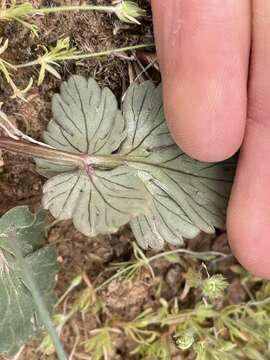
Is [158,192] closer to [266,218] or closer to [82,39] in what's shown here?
[266,218]

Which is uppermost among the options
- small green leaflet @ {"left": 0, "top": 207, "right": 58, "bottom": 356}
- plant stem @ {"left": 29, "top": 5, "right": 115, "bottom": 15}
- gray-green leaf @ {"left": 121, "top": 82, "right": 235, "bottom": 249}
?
plant stem @ {"left": 29, "top": 5, "right": 115, "bottom": 15}

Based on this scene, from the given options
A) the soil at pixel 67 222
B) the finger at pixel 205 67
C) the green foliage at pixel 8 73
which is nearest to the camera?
the finger at pixel 205 67

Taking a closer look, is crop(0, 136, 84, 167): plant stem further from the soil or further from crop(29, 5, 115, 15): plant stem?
crop(29, 5, 115, 15): plant stem

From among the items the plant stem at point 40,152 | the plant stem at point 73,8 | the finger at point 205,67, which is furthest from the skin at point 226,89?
the plant stem at point 40,152

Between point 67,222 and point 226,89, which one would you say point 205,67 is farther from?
point 67,222

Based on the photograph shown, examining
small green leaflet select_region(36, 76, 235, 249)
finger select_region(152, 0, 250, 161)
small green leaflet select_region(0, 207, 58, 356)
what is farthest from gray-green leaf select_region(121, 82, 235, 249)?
small green leaflet select_region(0, 207, 58, 356)

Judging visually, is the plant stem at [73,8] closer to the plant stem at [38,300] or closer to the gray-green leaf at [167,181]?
the gray-green leaf at [167,181]
